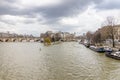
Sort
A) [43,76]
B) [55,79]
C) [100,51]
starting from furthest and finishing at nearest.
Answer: [100,51] < [43,76] < [55,79]

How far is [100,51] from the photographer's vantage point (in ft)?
226

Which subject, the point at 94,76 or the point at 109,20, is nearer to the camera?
the point at 94,76

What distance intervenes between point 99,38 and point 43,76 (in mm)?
88277

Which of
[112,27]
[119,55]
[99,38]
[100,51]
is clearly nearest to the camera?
[119,55]

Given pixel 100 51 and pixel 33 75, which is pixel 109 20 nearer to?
pixel 100 51

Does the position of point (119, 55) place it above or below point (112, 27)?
below

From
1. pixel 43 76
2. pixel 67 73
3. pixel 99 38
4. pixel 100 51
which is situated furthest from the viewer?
pixel 99 38

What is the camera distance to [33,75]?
30375mm

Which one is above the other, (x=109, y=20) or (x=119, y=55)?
(x=109, y=20)

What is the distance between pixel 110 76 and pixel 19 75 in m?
12.6

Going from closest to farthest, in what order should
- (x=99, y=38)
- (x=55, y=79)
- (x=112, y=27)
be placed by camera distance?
(x=55, y=79) < (x=112, y=27) < (x=99, y=38)

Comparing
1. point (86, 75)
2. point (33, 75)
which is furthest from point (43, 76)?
point (86, 75)

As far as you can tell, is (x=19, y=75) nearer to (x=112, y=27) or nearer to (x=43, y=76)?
(x=43, y=76)

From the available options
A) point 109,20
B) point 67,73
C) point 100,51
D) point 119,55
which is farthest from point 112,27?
point 67,73
